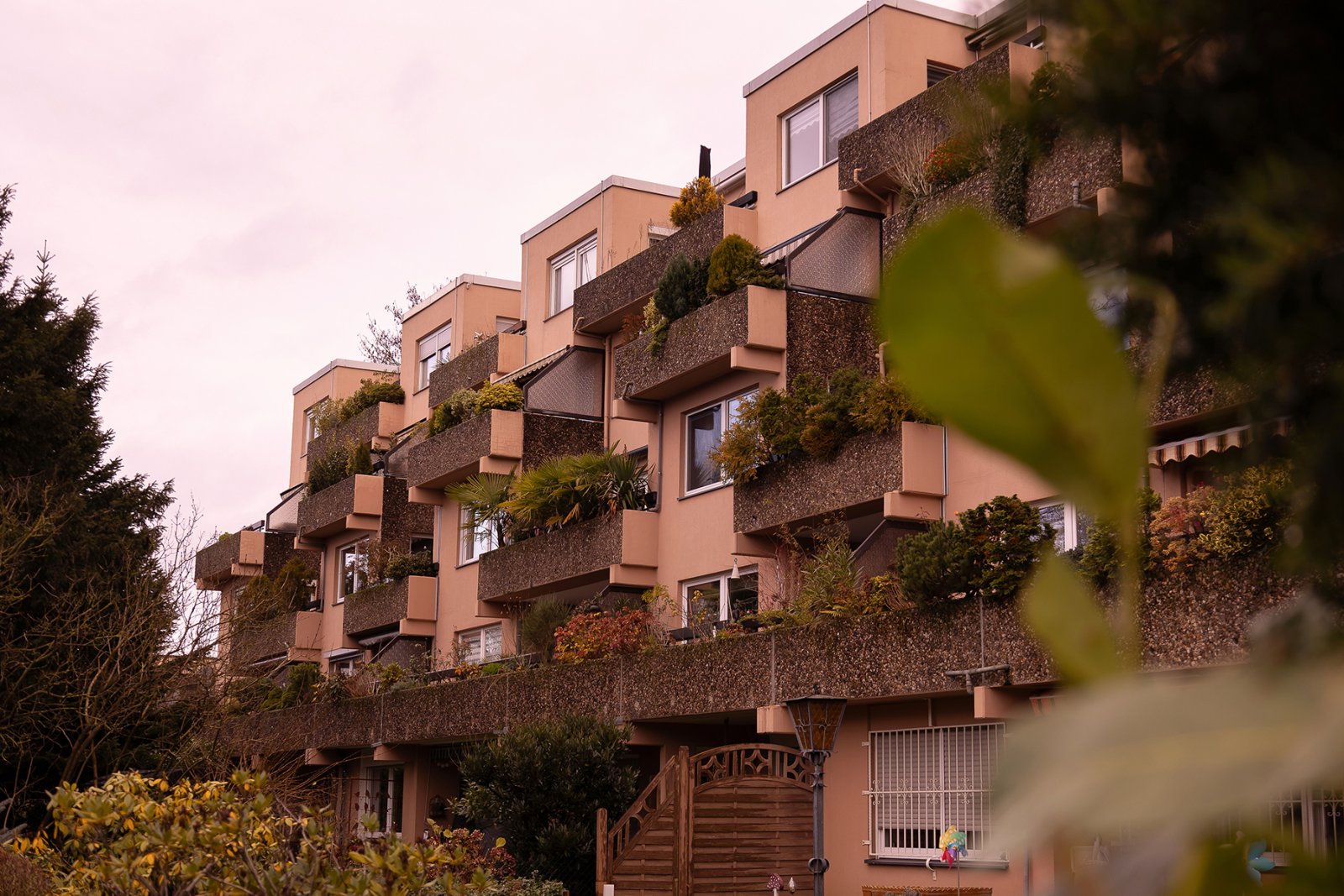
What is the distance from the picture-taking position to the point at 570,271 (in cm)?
3052

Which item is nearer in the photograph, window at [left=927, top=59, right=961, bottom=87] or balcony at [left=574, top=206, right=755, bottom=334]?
window at [left=927, top=59, right=961, bottom=87]

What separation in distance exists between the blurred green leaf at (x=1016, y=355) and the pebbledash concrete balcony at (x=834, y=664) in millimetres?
9484

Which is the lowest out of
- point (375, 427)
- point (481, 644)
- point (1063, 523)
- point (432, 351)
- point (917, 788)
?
point (917, 788)

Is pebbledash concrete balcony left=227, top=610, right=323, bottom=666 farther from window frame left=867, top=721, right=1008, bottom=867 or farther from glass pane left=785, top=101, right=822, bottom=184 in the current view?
window frame left=867, top=721, right=1008, bottom=867

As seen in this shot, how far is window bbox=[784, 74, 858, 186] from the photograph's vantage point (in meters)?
21.9

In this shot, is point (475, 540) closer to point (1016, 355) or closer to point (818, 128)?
point (818, 128)

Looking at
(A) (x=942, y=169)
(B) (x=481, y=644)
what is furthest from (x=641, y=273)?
(B) (x=481, y=644)

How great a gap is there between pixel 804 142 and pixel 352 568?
64.1ft

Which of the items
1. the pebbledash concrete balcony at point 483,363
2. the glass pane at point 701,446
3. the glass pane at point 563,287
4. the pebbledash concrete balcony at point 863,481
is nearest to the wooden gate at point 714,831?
the pebbledash concrete balcony at point 863,481

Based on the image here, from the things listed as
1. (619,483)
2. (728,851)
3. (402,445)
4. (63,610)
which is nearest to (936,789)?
(728,851)

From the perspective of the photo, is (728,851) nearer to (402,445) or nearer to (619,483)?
(619,483)

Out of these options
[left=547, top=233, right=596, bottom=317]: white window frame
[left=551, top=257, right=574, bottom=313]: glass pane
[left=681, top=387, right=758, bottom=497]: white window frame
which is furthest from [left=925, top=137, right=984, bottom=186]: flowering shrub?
[left=551, top=257, right=574, bottom=313]: glass pane

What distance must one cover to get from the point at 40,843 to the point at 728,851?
9.73 meters

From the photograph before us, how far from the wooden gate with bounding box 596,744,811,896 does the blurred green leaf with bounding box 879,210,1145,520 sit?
→ 1737cm
